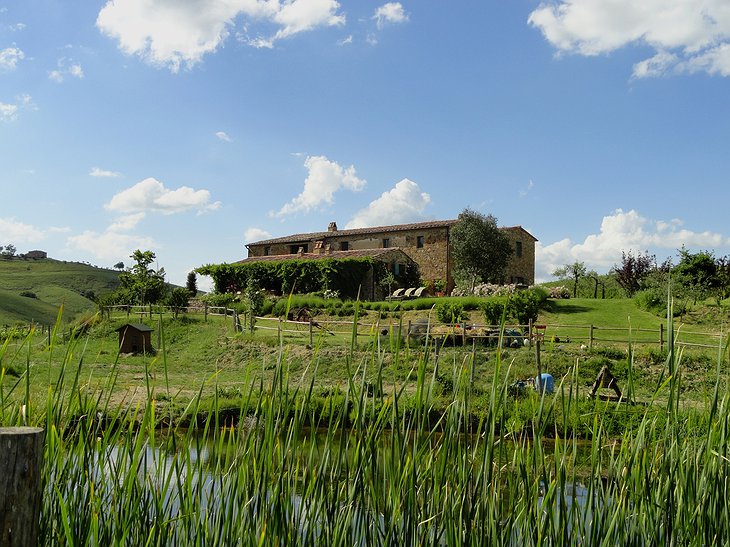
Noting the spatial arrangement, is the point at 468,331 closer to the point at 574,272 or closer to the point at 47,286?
the point at 574,272

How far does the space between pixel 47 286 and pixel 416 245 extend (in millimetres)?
56037

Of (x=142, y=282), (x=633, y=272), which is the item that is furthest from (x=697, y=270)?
(x=142, y=282)

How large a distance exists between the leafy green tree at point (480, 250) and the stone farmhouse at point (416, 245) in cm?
167

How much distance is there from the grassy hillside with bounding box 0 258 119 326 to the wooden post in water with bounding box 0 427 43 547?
194 ft

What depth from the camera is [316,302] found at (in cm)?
2664

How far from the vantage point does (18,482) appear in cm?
212

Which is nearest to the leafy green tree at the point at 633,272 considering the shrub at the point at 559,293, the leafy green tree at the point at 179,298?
the shrub at the point at 559,293

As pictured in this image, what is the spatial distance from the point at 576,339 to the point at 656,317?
618cm

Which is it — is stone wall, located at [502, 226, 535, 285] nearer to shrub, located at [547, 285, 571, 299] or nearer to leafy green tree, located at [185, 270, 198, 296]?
shrub, located at [547, 285, 571, 299]

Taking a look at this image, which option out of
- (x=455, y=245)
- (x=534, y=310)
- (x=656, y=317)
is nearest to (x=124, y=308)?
(x=455, y=245)

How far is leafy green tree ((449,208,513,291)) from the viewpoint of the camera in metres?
32.4

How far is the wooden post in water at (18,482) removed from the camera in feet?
6.85

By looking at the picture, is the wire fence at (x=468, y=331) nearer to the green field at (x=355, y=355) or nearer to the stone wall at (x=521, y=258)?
the green field at (x=355, y=355)

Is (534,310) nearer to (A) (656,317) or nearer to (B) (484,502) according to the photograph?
(A) (656,317)
